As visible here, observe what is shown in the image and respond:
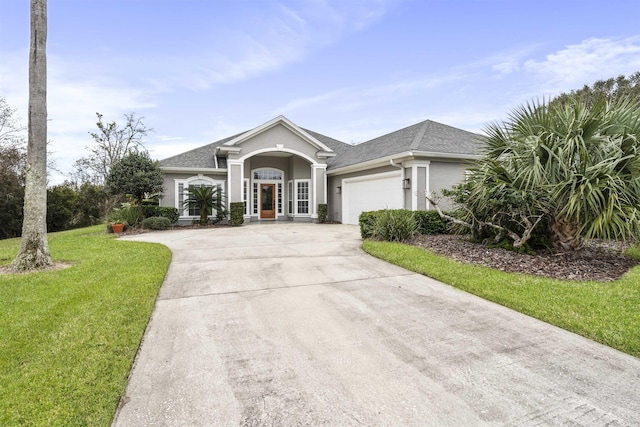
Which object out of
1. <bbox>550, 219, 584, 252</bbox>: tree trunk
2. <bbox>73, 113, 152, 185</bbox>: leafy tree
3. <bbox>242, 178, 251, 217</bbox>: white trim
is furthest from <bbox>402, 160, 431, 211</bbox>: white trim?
<bbox>73, 113, 152, 185</bbox>: leafy tree

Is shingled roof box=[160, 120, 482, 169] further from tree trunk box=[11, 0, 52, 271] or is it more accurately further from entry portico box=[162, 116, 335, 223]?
tree trunk box=[11, 0, 52, 271]

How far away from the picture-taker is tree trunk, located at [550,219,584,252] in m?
6.48

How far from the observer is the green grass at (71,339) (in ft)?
7.25

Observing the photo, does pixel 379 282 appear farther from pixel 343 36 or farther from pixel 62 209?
pixel 62 209

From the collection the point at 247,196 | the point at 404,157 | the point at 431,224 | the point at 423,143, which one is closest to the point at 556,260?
the point at 431,224

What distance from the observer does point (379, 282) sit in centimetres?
540

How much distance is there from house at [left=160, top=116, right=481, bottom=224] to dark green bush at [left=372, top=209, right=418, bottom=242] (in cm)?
A: 293

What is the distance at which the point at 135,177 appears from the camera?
529 inches

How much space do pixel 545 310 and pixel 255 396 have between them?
359cm

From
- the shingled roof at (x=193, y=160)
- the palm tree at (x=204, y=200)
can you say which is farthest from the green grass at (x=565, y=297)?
the shingled roof at (x=193, y=160)

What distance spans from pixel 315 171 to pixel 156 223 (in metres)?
7.85

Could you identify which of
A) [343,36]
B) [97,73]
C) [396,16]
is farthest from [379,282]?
[97,73]

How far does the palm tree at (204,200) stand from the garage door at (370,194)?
240 inches

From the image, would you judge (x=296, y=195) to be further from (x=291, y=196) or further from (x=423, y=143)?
(x=423, y=143)
